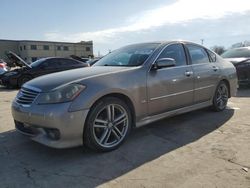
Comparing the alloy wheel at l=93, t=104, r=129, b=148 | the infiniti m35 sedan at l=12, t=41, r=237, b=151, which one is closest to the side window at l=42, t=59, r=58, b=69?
the infiniti m35 sedan at l=12, t=41, r=237, b=151

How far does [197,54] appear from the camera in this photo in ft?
19.3

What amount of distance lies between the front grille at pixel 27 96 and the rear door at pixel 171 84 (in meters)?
1.67

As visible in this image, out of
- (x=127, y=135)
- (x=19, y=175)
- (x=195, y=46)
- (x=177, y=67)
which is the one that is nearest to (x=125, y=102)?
(x=127, y=135)

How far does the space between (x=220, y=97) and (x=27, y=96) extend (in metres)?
4.06

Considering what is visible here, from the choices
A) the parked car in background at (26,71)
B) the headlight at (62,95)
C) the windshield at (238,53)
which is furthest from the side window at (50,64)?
the headlight at (62,95)

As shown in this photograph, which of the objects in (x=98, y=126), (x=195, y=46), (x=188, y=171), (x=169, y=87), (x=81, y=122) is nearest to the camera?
(x=188, y=171)

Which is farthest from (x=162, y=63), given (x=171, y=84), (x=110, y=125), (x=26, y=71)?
(x=26, y=71)

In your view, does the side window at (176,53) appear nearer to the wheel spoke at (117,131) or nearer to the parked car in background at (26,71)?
the wheel spoke at (117,131)

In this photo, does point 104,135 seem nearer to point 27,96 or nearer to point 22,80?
point 27,96

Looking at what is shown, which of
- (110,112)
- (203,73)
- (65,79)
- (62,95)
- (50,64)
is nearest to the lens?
(62,95)

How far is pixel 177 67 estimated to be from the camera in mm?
5227

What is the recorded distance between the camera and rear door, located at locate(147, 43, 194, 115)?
473 centimetres

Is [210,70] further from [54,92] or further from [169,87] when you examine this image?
[54,92]

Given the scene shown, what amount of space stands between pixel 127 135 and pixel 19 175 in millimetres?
1612
